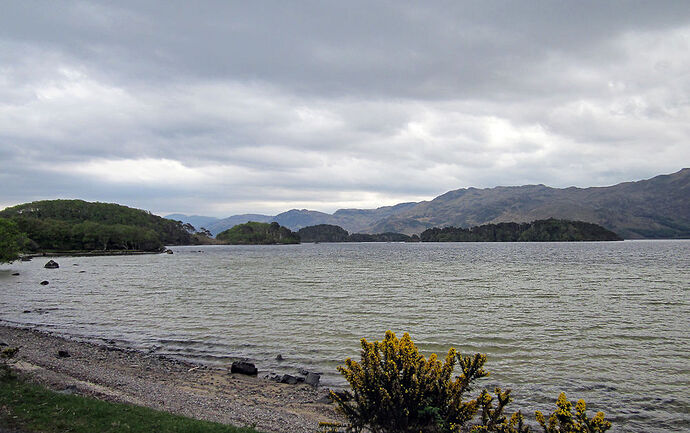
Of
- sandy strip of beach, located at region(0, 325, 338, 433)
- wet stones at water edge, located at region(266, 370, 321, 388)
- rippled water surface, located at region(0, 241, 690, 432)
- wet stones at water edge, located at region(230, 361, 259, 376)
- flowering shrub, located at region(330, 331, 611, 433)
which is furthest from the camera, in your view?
wet stones at water edge, located at region(230, 361, 259, 376)

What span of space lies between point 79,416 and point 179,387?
5.50 meters

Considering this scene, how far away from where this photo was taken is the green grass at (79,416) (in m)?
9.45

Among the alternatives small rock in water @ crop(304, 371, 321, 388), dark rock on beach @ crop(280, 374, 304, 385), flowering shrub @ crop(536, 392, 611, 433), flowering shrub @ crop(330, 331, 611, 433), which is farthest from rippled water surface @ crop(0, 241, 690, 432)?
flowering shrub @ crop(536, 392, 611, 433)

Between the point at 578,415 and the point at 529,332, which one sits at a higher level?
the point at 578,415

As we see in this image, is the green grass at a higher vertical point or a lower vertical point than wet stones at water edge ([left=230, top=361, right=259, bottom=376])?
higher

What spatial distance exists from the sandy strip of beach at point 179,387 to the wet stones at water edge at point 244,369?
0.97ft

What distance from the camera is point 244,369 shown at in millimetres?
17672

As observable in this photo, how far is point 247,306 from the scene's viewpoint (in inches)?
1391

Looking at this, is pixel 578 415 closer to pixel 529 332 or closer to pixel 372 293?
pixel 529 332

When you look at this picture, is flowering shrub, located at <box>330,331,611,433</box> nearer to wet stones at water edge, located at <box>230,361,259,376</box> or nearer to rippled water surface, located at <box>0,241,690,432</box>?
rippled water surface, located at <box>0,241,690,432</box>

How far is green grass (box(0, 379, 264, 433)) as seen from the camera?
9.45m

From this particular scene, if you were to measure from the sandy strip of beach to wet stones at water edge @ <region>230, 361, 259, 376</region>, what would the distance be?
0.30 meters

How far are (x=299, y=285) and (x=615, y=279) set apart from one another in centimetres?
4178

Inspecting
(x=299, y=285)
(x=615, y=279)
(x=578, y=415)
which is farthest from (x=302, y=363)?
(x=615, y=279)
